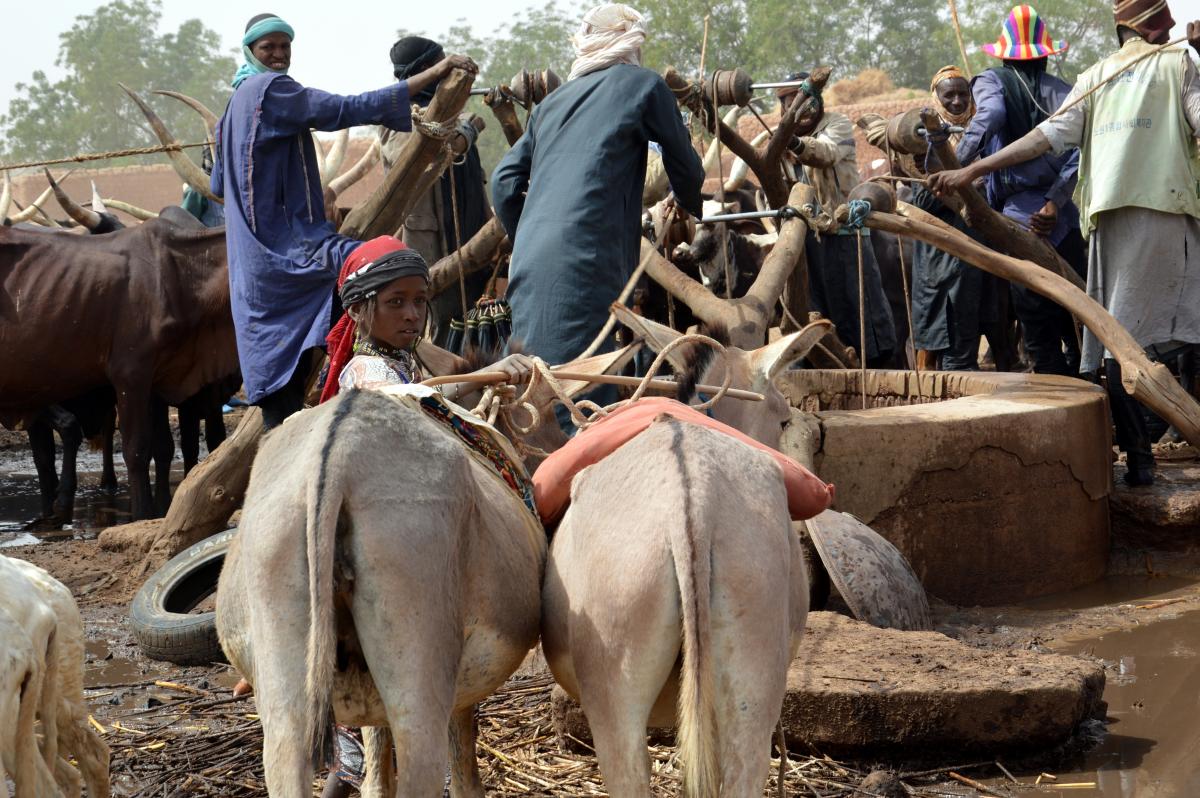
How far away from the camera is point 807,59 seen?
3672cm

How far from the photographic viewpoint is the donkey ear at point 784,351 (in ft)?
14.7

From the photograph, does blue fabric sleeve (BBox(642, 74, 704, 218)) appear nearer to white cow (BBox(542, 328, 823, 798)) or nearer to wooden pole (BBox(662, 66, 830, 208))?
wooden pole (BBox(662, 66, 830, 208))

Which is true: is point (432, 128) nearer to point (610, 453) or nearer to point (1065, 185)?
point (610, 453)

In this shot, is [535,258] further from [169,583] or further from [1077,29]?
[1077,29]

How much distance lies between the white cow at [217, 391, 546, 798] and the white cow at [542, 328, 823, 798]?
29 cm

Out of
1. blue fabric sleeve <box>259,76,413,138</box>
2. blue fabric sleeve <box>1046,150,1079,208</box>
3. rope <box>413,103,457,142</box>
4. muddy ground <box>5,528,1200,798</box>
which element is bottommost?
muddy ground <box>5,528,1200,798</box>

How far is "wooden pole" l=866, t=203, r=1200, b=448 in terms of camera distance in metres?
6.52

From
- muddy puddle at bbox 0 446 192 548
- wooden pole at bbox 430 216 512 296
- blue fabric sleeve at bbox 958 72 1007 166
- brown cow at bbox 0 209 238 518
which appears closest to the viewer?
wooden pole at bbox 430 216 512 296

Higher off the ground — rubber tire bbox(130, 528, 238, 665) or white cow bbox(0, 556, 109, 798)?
white cow bbox(0, 556, 109, 798)

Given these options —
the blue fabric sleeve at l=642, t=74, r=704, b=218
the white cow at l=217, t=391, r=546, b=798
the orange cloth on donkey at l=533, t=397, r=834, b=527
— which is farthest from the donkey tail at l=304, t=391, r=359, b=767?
the blue fabric sleeve at l=642, t=74, r=704, b=218

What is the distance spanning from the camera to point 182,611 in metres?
6.27

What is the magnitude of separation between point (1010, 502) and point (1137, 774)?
2.23 metres

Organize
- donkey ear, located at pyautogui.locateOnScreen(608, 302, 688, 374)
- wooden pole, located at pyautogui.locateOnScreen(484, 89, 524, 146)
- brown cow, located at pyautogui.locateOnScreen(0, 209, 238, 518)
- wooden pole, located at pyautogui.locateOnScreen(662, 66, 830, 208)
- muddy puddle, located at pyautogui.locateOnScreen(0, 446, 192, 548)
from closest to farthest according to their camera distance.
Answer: donkey ear, located at pyautogui.locateOnScreen(608, 302, 688, 374), wooden pole, located at pyautogui.locateOnScreen(662, 66, 830, 208), wooden pole, located at pyautogui.locateOnScreen(484, 89, 524, 146), brown cow, located at pyautogui.locateOnScreen(0, 209, 238, 518), muddy puddle, located at pyautogui.locateOnScreen(0, 446, 192, 548)

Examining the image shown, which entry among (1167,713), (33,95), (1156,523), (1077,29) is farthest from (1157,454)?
(33,95)
